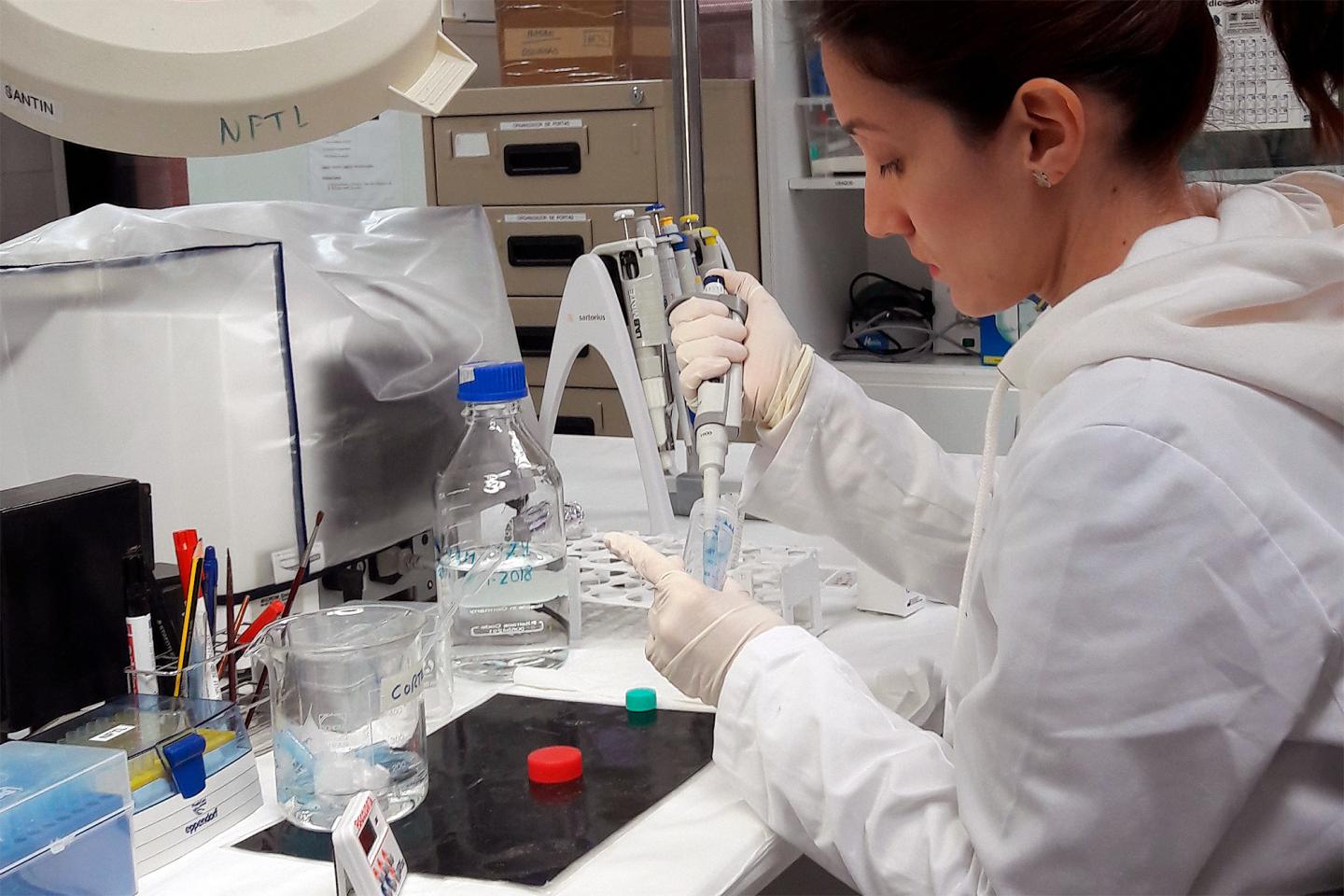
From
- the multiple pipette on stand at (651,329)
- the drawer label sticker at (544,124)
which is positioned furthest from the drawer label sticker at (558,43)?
the multiple pipette on stand at (651,329)

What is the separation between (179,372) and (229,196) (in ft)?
6.50

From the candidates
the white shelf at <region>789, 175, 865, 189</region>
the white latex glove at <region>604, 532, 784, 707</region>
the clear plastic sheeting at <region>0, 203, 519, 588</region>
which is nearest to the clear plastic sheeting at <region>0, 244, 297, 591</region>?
the clear plastic sheeting at <region>0, 203, 519, 588</region>

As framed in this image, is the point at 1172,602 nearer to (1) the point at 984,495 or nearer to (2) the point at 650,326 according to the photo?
(1) the point at 984,495

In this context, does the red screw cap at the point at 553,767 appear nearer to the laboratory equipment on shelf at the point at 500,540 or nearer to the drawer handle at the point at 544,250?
the laboratory equipment on shelf at the point at 500,540

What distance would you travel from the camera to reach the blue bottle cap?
111 centimetres

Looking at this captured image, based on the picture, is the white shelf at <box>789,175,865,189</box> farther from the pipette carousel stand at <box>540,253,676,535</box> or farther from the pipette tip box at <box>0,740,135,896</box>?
the pipette tip box at <box>0,740,135,896</box>

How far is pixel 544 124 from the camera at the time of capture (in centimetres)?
265

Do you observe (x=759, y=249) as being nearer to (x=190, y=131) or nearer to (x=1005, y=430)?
(x=1005, y=430)

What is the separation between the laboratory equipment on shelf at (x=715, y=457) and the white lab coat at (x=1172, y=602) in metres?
0.35

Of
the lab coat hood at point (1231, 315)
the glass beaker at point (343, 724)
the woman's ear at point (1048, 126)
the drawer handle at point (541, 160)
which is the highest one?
A: the drawer handle at point (541, 160)

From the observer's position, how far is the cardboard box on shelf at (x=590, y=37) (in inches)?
103

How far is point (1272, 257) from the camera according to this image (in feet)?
2.27

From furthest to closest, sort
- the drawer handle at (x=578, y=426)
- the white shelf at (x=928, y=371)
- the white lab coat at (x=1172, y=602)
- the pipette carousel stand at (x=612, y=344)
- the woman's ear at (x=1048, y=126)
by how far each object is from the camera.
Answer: the drawer handle at (x=578, y=426) → the white shelf at (x=928, y=371) → the pipette carousel stand at (x=612, y=344) → the woman's ear at (x=1048, y=126) → the white lab coat at (x=1172, y=602)

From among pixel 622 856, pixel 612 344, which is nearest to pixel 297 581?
pixel 622 856
